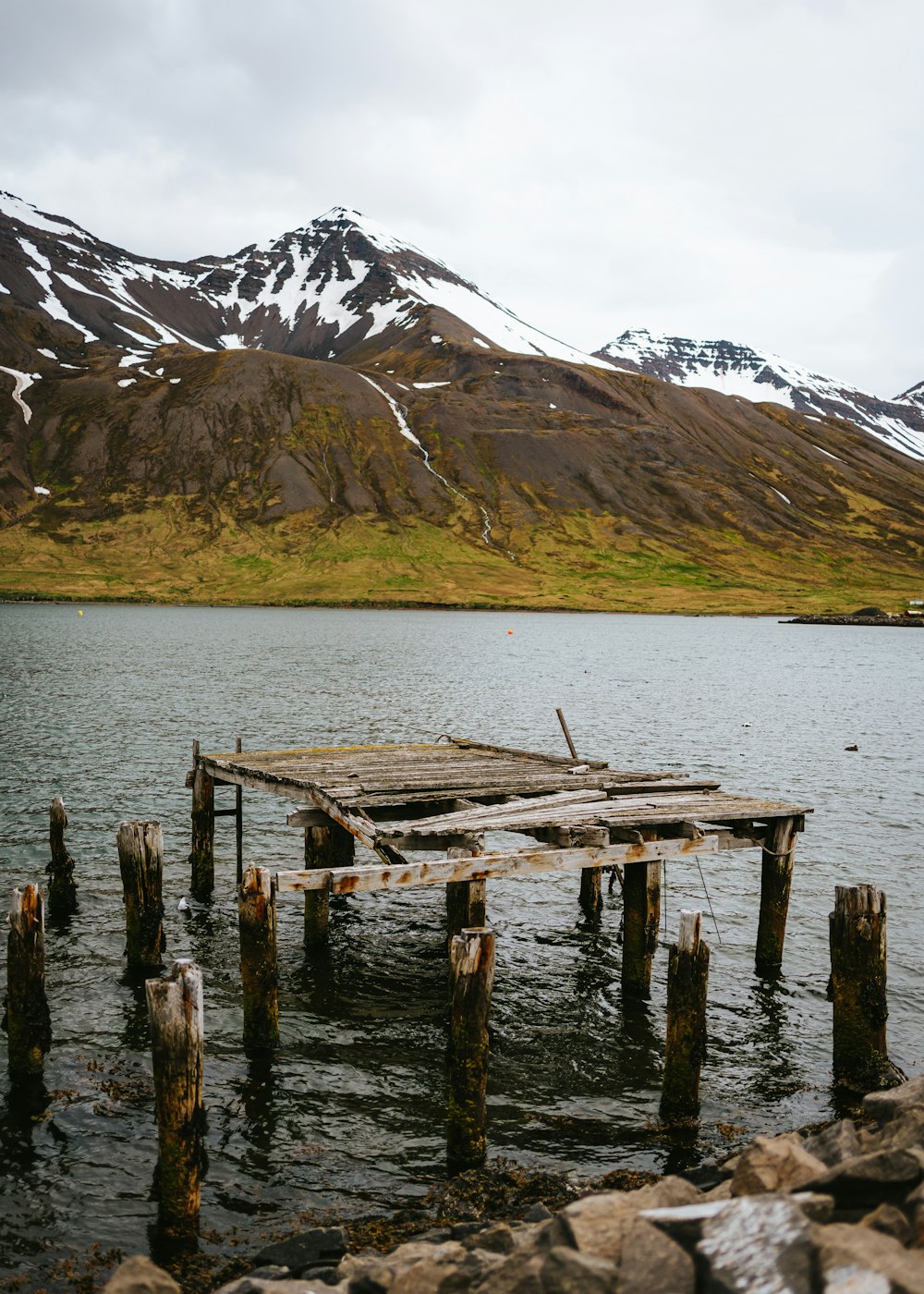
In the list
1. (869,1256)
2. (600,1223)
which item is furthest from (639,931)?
(869,1256)

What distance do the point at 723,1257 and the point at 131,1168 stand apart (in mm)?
7781

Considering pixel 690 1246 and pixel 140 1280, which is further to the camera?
pixel 140 1280

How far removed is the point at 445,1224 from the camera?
10.7 meters

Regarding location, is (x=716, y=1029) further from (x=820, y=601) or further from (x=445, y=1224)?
(x=820, y=601)

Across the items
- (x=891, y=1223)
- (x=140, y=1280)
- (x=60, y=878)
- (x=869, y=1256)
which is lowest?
(x=60, y=878)

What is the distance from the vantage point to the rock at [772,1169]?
8484mm

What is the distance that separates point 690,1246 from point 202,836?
55.4 ft

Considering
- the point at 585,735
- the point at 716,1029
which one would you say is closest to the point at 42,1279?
the point at 716,1029

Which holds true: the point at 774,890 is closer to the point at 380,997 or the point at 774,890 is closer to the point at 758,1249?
the point at 380,997

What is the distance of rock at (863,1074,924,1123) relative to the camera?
422 inches

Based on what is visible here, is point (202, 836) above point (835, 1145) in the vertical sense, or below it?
above

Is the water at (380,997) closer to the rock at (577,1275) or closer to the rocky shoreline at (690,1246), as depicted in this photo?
the rocky shoreline at (690,1246)

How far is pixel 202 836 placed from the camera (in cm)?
2234

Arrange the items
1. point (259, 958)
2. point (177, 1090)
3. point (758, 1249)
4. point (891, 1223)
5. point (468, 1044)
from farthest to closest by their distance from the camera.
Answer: point (259, 958)
point (468, 1044)
point (177, 1090)
point (891, 1223)
point (758, 1249)
